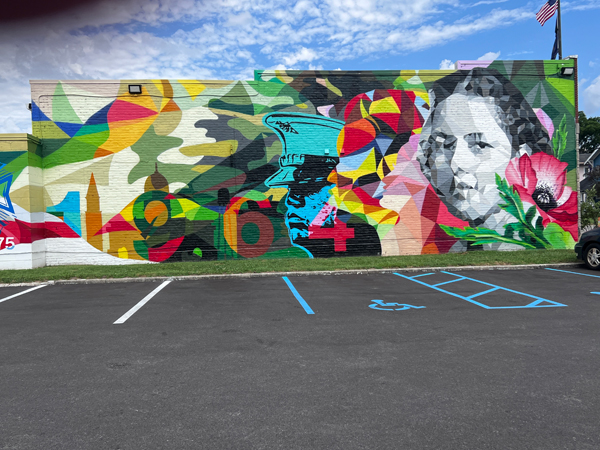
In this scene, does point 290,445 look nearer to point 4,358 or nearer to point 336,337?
point 336,337

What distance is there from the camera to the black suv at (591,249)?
1181 cm

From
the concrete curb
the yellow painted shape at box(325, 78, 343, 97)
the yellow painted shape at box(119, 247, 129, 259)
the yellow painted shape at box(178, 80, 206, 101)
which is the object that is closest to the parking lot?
the concrete curb

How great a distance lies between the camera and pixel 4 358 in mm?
5223

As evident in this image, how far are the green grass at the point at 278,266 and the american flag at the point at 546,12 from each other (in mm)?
10128

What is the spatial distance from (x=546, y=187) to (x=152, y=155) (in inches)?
587

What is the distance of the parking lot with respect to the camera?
3.33 m

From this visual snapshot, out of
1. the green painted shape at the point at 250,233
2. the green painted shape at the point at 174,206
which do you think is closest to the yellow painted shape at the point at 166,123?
the green painted shape at the point at 174,206

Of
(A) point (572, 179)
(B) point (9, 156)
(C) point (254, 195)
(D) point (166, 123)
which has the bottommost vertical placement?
(C) point (254, 195)

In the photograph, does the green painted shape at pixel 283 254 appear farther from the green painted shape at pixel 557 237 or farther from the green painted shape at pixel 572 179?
the green painted shape at pixel 572 179

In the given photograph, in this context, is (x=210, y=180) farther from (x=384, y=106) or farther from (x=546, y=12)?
(x=546, y=12)

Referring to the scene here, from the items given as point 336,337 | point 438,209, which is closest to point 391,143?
point 438,209

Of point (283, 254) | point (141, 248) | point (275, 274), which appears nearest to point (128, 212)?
point (141, 248)

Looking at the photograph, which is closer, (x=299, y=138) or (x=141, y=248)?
(x=141, y=248)

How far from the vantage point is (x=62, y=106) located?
14.7 m
